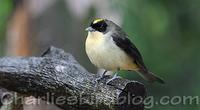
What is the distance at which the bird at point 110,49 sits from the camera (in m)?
5.44

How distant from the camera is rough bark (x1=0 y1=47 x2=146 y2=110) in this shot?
448cm

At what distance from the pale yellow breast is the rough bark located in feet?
1.98

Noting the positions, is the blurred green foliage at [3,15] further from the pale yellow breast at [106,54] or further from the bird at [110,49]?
the pale yellow breast at [106,54]

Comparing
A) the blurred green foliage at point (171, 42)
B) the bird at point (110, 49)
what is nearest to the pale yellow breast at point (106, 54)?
the bird at point (110, 49)

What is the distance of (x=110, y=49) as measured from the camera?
5.47 meters

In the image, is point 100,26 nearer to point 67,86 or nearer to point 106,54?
point 106,54

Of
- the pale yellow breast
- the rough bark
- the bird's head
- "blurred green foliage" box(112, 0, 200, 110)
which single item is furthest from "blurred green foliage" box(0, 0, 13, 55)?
the rough bark

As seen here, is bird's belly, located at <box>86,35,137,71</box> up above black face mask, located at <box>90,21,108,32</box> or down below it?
below

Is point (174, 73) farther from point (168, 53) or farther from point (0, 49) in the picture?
point (0, 49)

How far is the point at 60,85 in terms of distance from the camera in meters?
4.64

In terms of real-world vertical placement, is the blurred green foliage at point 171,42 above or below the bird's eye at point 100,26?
above

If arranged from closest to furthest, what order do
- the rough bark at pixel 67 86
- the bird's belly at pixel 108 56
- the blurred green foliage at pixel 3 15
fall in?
the rough bark at pixel 67 86, the bird's belly at pixel 108 56, the blurred green foliage at pixel 3 15

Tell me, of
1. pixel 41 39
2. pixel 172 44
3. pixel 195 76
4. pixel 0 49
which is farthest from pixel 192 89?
pixel 0 49

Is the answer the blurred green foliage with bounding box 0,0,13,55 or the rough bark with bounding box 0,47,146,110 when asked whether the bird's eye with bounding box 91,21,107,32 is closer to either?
the rough bark with bounding box 0,47,146,110
